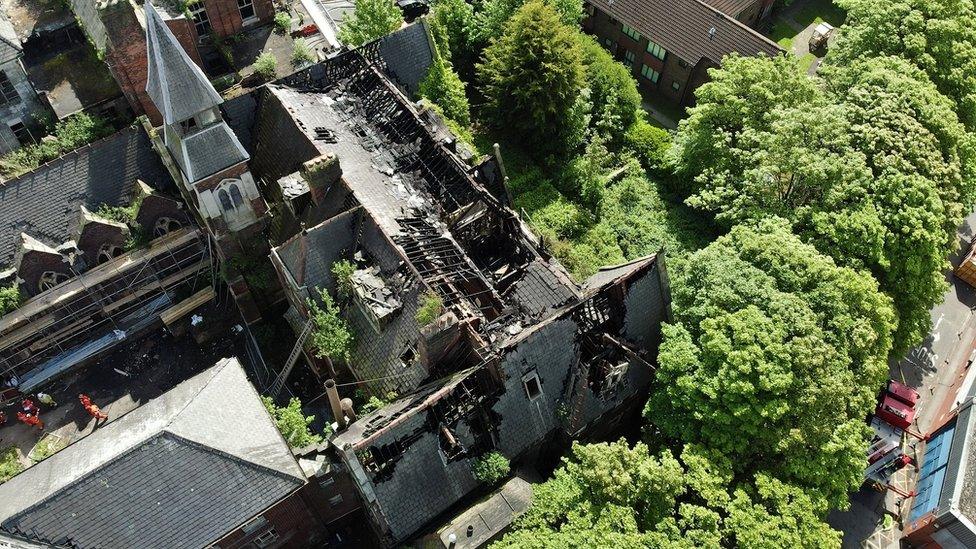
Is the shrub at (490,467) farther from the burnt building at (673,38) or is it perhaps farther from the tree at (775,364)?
the burnt building at (673,38)

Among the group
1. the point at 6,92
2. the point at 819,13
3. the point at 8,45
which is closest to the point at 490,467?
the point at 6,92

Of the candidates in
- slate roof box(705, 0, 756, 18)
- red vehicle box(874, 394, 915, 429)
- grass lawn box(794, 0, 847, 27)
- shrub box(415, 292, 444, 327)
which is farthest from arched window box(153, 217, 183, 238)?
grass lawn box(794, 0, 847, 27)

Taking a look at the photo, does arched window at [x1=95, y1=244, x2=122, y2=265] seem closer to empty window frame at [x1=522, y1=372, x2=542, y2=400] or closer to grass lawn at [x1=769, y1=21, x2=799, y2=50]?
empty window frame at [x1=522, y1=372, x2=542, y2=400]

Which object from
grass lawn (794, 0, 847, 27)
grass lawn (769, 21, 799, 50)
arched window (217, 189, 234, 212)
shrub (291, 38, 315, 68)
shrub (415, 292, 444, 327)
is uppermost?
shrub (291, 38, 315, 68)

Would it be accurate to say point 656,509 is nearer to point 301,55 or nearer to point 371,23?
point 371,23

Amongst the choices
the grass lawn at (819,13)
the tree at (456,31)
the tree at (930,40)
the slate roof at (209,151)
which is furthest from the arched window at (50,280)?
the grass lawn at (819,13)

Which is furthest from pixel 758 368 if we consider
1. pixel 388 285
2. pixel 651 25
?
pixel 651 25

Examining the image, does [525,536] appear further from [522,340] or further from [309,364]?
[309,364]
